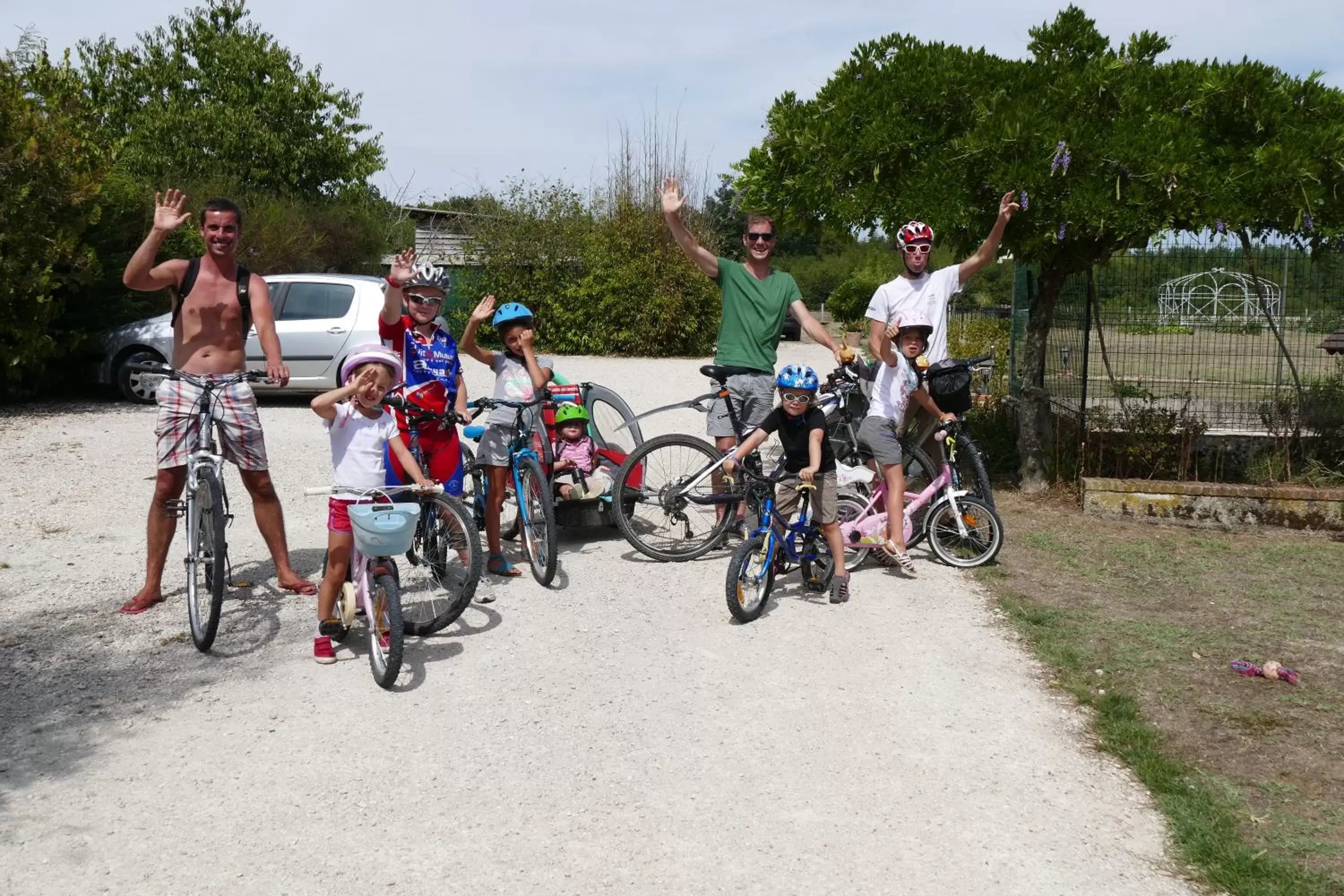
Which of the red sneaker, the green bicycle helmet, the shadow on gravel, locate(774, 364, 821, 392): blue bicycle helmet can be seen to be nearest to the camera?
the shadow on gravel

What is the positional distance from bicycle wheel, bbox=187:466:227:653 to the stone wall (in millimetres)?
5988

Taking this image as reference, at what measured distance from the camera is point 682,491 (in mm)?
7012

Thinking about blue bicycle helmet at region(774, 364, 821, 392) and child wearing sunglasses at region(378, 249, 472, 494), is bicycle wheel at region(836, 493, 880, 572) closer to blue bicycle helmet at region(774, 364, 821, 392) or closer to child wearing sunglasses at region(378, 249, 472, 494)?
blue bicycle helmet at region(774, 364, 821, 392)

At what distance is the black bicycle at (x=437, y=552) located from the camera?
18.0 ft

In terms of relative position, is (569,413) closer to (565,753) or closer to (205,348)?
(205,348)

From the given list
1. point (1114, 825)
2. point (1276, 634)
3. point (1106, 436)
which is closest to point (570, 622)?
point (1114, 825)

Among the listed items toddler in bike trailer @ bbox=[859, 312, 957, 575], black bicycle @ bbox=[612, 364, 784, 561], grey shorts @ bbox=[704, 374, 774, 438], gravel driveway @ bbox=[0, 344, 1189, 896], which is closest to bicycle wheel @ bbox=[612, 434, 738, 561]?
black bicycle @ bbox=[612, 364, 784, 561]

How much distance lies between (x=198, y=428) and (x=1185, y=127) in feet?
21.0

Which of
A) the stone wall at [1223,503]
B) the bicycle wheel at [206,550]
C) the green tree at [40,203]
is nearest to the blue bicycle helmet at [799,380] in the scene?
the bicycle wheel at [206,550]

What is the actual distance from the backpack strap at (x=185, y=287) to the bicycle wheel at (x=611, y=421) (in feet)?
9.04

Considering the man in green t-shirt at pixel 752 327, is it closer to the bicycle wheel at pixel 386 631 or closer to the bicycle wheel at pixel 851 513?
the bicycle wheel at pixel 851 513

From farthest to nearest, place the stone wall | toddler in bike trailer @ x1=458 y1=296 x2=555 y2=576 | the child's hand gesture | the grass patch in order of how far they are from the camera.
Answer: the stone wall < toddler in bike trailer @ x1=458 y1=296 x2=555 y2=576 < the child's hand gesture < the grass patch

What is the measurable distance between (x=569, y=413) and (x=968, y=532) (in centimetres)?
254

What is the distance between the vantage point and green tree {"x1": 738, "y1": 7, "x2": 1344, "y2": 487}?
7742 mm
